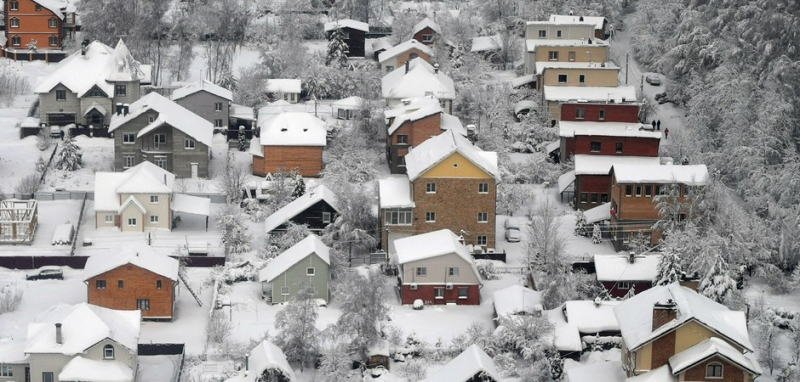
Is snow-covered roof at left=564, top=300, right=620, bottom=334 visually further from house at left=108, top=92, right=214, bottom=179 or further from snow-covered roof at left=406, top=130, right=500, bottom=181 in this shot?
house at left=108, top=92, right=214, bottom=179

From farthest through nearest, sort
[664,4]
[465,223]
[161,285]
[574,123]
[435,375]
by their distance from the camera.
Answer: [664,4]
[574,123]
[465,223]
[161,285]
[435,375]

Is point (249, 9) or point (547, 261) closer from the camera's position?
point (547, 261)

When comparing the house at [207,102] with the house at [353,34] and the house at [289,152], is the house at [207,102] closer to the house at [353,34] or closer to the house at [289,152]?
the house at [289,152]

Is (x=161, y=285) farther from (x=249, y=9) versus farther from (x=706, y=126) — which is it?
(x=249, y=9)

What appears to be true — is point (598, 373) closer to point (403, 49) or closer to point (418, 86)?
point (418, 86)

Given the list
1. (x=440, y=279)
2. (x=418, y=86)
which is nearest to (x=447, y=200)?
(x=440, y=279)

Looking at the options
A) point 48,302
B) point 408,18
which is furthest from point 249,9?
point 48,302
